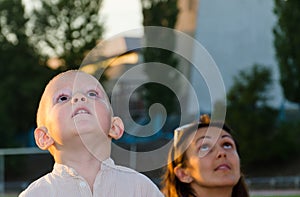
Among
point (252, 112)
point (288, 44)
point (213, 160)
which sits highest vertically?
point (213, 160)

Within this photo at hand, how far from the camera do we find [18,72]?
24250 millimetres

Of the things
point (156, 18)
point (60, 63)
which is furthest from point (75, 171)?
point (60, 63)

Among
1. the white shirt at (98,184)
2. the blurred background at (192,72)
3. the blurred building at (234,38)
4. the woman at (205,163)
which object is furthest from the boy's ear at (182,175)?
the blurred building at (234,38)

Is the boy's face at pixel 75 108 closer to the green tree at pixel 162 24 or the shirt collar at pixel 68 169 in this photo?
the shirt collar at pixel 68 169

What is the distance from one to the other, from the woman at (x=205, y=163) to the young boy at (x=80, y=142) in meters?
0.91

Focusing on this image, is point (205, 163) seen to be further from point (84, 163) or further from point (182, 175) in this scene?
point (84, 163)

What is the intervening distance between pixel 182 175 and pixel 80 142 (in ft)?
3.83

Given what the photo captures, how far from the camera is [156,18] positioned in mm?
21125

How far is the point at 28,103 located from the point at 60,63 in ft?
5.58

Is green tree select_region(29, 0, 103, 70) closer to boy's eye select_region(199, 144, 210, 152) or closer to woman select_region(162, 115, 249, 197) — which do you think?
woman select_region(162, 115, 249, 197)

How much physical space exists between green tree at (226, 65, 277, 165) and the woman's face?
16.5 meters

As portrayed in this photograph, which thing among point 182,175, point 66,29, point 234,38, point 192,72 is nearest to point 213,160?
point 182,175

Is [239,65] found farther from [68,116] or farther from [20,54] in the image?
[68,116]

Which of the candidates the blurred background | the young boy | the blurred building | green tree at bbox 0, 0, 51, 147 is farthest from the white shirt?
the blurred building
